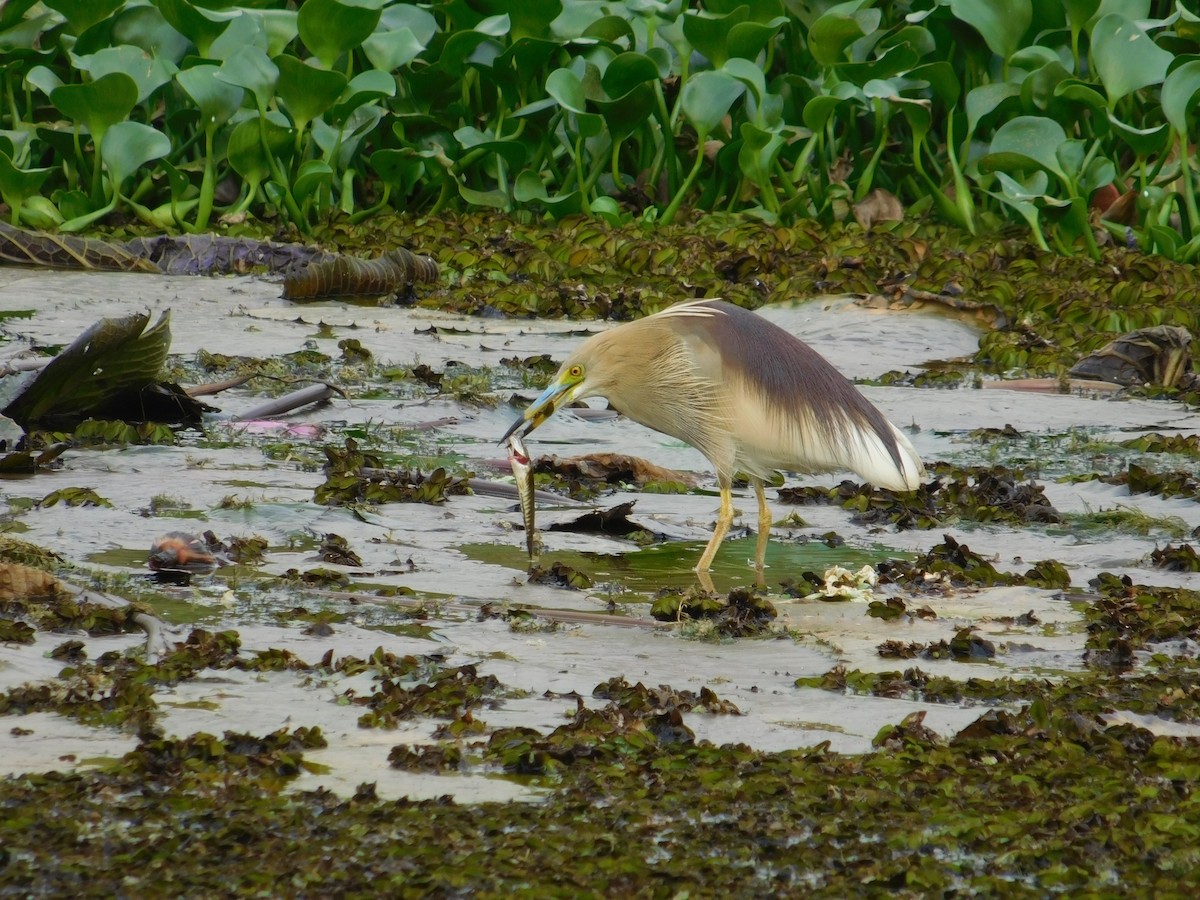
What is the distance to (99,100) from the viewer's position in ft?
35.7

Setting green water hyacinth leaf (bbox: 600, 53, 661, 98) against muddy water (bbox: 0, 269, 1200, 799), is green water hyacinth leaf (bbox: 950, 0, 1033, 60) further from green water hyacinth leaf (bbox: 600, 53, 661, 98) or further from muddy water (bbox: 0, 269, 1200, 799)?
muddy water (bbox: 0, 269, 1200, 799)

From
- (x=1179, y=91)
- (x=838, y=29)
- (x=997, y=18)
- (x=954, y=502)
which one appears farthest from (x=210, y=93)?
(x=954, y=502)

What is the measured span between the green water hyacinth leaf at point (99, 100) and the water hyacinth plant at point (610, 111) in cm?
2

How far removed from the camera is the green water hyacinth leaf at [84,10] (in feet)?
38.4

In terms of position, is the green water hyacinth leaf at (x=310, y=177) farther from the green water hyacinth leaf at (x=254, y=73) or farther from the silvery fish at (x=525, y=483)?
the silvery fish at (x=525, y=483)

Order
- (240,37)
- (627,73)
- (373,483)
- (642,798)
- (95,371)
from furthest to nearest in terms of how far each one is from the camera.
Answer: (240,37)
(627,73)
(95,371)
(373,483)
(642,798)

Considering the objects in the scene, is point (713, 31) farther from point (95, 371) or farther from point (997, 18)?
point (95, 371)

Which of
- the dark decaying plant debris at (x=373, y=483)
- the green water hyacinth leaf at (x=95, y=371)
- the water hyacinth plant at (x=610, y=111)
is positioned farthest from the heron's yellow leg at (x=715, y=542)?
the water hyacinth plant at (x=610, y=111)

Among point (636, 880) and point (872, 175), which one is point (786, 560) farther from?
point (872, 175)

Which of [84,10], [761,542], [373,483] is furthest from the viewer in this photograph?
[84,10]

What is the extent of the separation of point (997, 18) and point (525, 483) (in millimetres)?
8167

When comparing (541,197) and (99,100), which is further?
(541,197)

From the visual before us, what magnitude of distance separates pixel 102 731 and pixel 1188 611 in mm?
2523

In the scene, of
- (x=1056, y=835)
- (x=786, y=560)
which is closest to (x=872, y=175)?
(x=786, y=560)
